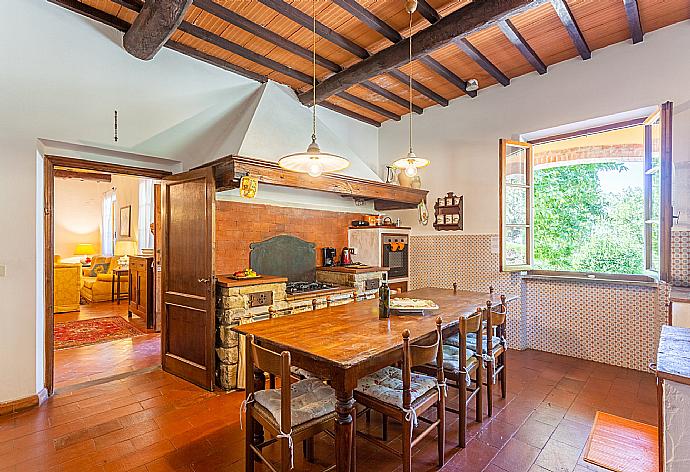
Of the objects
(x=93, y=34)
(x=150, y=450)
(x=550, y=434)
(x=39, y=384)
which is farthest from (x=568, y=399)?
(x=93, y=34)

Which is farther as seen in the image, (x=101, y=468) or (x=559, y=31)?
(x=559, y=31)

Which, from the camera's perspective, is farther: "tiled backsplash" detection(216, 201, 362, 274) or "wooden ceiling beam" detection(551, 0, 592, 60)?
"tiled backsplash" detection(216, 201, 362, 274)

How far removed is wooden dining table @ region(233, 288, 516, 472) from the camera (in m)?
1.70

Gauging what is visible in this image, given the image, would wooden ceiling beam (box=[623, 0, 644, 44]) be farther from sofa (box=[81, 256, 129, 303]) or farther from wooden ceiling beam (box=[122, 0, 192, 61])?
sofa (box=[81, 256, 129, 303])

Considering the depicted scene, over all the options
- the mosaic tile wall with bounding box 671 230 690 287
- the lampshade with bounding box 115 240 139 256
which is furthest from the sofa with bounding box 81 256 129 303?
the mosaic tile wall with bounding box 671 230 690 287

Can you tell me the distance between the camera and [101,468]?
2.12 meters

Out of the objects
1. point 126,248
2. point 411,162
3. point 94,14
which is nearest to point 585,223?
point 411,162

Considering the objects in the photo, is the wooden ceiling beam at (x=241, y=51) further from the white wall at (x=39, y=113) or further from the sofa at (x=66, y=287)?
the sofa at (x=66, y=287)

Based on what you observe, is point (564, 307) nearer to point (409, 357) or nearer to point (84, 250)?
point (409, 357)

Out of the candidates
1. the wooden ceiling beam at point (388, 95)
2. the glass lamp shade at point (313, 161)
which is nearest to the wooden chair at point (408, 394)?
the glass lamp shade at point (313, 161)

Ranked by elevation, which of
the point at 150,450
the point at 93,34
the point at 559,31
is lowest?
the point at 150,450

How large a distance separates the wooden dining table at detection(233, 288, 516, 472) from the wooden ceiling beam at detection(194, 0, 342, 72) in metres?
2.56

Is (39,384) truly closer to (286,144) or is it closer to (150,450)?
(150,450)

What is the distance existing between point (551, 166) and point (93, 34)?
516 cm
